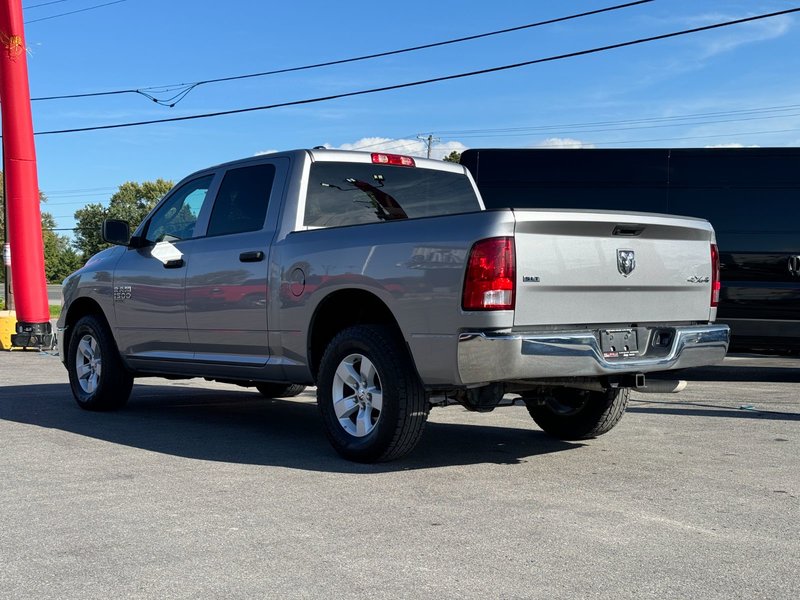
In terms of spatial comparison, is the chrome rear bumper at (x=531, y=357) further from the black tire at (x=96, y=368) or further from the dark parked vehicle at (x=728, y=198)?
the dark parked vehicle at (x=728, y=198)

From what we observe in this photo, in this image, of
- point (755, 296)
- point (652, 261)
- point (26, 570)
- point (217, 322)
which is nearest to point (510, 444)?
point (652, 261)

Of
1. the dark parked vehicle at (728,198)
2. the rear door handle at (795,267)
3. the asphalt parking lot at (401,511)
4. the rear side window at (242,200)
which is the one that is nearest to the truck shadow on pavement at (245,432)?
the asphalt parking lot at (401,511)

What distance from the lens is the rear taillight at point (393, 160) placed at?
7.09m

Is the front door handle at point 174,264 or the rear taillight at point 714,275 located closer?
the rear taillight at point 714,275

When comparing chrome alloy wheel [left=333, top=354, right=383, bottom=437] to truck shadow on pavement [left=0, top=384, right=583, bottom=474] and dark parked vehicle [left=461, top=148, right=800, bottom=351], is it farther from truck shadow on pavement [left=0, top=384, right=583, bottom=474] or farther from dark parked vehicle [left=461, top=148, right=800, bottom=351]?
dark parked vehicle [left=461, top=148, right=800, bottom=351]

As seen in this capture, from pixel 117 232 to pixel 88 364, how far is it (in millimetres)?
A: 1252

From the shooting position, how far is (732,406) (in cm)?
864

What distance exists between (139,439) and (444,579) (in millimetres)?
3727

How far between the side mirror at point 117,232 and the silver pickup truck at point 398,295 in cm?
2

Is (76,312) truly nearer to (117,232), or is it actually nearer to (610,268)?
(117,232)

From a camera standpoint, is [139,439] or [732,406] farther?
[732,406]

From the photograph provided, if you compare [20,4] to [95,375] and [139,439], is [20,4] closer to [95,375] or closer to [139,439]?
[95,375]

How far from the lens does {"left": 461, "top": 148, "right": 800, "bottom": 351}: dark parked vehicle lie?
35.0 ft

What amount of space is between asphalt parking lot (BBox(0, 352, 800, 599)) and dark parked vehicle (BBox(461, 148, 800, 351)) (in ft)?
10.1
